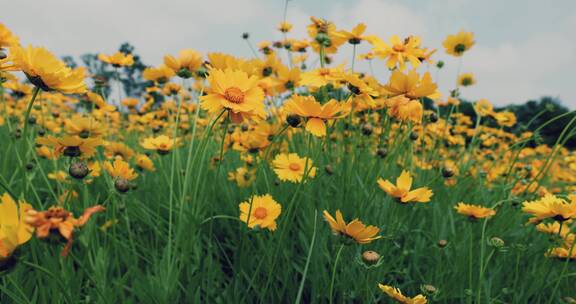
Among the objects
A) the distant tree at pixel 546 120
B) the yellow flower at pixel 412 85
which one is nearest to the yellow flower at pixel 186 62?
the yellow flower at pixel 412 85

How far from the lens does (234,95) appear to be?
67 cm

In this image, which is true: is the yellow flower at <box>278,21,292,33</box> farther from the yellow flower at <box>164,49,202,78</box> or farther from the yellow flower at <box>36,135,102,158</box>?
the yellow flower at <box>36,135,102,158</box>

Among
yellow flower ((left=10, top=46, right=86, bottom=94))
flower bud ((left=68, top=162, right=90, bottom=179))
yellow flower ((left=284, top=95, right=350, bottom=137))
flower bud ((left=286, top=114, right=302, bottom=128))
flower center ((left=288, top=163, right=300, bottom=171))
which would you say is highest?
yellow flower ((left=10, top=46, right=86, bottom=94))

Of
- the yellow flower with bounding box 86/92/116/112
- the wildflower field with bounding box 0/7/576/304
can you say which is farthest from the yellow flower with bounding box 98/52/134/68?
the yellow flower with bounding box 86/92/116/112

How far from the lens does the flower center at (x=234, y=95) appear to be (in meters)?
0.67

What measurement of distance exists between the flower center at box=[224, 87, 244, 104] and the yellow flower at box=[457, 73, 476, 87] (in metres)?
1.90

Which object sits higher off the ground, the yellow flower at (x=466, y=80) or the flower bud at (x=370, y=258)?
the yellow flower at (x=466, y=80)

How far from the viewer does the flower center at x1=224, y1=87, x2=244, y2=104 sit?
67cm

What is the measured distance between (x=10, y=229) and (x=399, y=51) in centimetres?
104

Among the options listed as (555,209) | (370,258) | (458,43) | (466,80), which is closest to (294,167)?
(370,258)

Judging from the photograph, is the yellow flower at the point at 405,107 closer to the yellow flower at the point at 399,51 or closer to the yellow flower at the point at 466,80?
the yellow flower at the point at 399,51

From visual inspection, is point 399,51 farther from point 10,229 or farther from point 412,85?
point 10,229

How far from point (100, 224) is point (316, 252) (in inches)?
29.5

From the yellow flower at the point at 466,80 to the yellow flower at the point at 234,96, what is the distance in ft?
6.15
